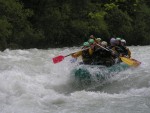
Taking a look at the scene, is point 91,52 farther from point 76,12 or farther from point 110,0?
point 110,0

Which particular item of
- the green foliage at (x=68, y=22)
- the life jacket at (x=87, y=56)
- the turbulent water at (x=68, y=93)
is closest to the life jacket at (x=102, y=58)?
the life jacket at (x=87, y=56)

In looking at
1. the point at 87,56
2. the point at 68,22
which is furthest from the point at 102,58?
the point at 68,22

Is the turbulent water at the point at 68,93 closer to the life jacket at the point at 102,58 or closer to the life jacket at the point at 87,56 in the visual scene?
the life jacket at the point at 102,58

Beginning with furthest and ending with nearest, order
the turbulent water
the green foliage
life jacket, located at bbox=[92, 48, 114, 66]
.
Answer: the green foliage, life jacket, located at bbox=[92, 48, 114, 66], the turbulent water

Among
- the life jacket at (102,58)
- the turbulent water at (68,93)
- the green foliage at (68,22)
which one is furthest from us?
the green foliage at (68,22)

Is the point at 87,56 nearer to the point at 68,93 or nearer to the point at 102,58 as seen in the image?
the point at 102,58

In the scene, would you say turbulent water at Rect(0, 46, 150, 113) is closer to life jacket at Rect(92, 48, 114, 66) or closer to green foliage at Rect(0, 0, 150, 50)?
life jacket at Rect(92, 48, 114, 66)

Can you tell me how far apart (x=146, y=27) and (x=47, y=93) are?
65.5 feet

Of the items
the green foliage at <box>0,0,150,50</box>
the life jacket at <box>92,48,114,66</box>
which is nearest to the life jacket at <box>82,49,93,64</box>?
the life jacket at <box>92,48,114,66</box>

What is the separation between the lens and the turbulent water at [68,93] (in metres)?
7.84

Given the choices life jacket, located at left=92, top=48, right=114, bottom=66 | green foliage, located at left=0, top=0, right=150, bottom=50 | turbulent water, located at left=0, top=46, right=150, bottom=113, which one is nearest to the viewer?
turbulent water, located at left=0, top=46, right=150, bottom=113

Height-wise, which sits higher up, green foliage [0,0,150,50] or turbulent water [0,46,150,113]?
green foliage [0,0,150,50]

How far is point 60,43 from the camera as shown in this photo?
23750mm

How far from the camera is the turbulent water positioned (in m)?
7.84
